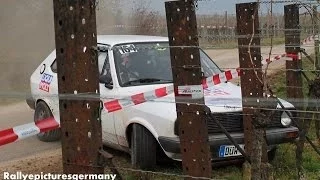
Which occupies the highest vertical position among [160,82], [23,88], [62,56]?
[62,56]

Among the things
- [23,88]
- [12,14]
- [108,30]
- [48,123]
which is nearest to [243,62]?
[48,123]

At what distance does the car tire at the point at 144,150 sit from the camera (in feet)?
19.7

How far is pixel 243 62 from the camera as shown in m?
5.71

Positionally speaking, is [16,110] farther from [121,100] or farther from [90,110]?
[90,110]

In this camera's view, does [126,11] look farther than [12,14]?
Yes

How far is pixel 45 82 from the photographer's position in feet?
25.8

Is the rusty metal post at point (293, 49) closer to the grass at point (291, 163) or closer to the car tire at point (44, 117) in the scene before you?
the grass at point (291, 163)

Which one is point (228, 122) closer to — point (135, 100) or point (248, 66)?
point (248, 66)

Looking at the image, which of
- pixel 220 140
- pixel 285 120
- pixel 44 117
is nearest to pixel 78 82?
pixel 220 140

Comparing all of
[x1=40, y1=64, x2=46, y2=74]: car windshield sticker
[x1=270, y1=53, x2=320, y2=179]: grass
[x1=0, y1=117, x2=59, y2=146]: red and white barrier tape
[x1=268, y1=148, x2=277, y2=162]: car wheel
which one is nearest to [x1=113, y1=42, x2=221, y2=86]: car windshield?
[x1=268, y1=148, x2=277, y2=162]: car wheel

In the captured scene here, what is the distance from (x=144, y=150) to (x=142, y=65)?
1.29 metres

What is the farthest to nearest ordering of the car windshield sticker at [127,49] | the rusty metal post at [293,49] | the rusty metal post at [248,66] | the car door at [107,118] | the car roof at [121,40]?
the rusty metal post at [293,49] < the car roof at [121,40] < the car windshield sticker at [127,49] < the car door at [107,118] < the rusty metal post at [248,66]

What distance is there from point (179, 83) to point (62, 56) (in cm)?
133

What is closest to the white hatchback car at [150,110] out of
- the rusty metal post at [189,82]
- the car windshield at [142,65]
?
the car windshield at [142,65]
